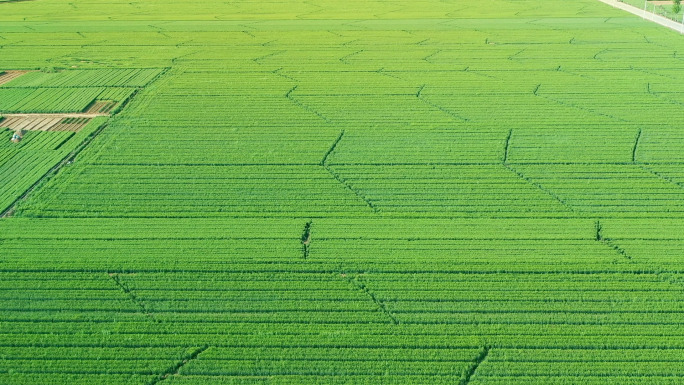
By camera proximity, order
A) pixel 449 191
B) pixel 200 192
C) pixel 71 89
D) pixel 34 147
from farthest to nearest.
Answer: pixel 71 89 → pixel 34 147 → pixel 200 192 → pixel 449 191

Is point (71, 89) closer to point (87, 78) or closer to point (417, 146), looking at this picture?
point (87, 78)

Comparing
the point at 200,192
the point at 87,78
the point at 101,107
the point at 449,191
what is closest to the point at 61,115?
the point at 101,107

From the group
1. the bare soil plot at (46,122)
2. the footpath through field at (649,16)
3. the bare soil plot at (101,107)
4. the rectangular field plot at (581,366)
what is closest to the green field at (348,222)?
the rectangular field plot at (581,366)

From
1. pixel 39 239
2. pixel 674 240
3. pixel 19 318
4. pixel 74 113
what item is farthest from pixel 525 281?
pixel 74 113

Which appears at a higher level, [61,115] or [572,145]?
[61,115]

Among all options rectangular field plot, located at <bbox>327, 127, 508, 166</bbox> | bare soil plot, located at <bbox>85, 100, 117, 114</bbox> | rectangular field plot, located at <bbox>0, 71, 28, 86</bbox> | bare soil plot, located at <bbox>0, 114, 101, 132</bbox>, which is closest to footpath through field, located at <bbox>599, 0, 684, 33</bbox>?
rectangular field plot, located at <bbox>327, 127, 508, 166</bbox>

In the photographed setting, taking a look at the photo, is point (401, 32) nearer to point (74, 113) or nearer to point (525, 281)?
point (74, 113)

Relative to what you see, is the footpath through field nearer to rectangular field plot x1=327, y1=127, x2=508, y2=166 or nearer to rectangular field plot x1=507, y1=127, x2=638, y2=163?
rectangular field plot x1=507, y1=127, x2=638, y2=163
